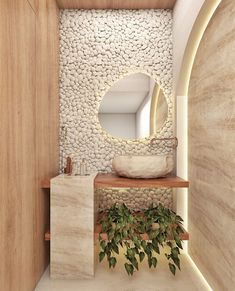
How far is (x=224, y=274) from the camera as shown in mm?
1643

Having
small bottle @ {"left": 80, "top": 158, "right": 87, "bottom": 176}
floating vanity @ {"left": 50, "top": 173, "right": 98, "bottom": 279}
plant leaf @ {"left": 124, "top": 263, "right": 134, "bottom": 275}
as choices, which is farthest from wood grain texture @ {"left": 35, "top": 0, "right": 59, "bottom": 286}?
plant leaf @ {"left": 124, "top": 263, "right": 134, "bottom": 275}

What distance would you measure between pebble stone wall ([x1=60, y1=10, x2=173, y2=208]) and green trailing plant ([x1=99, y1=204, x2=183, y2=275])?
544 millimetres

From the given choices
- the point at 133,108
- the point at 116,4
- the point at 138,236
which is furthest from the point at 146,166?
the point at 116,4

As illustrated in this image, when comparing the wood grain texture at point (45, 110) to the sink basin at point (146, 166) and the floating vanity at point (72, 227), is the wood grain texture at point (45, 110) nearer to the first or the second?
the floating vanity at point (72, 227)

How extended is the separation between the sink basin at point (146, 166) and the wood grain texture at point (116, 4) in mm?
1441

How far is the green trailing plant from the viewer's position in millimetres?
2137

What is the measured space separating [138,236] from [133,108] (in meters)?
1.17

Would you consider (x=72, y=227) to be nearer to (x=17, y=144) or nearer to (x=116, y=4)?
(x=17, y=144)

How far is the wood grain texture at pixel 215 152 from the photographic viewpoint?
1.57 m

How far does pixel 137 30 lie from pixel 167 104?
0.76 meters

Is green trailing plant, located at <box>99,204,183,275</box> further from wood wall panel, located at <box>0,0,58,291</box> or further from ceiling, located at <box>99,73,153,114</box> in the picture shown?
ceiling, located at <box>99,73,153,114</box>

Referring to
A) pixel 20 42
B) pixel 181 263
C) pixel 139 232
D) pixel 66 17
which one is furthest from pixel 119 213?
pixel 66 17

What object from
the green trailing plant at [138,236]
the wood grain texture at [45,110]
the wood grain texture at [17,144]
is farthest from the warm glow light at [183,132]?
the wood grain texture at [17,144]

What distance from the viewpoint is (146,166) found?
2252 mm
